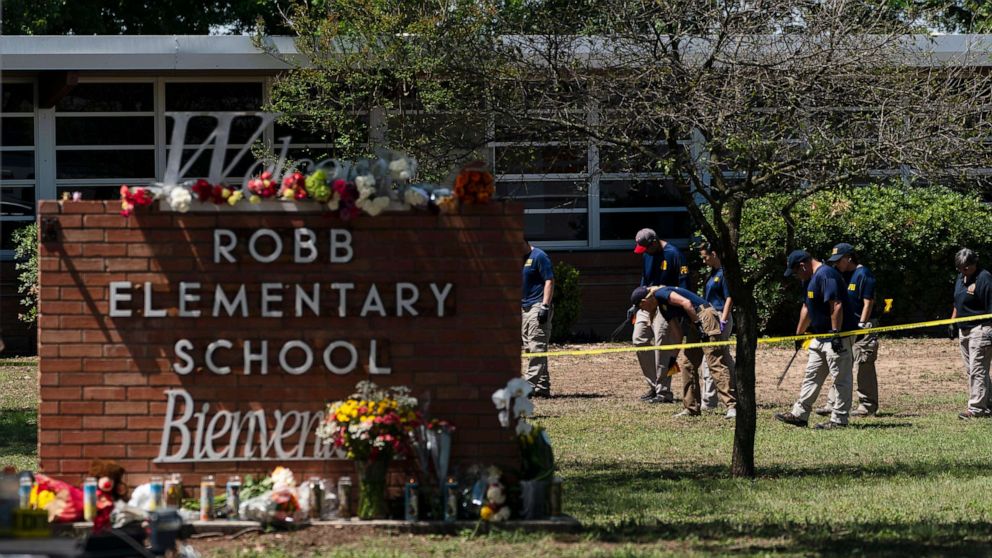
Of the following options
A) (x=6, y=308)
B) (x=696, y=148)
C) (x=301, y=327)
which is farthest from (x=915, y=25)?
(x=6, y=308)

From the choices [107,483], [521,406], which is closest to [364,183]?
[521,406]

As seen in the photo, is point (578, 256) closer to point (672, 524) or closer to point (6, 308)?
point (6, 308)

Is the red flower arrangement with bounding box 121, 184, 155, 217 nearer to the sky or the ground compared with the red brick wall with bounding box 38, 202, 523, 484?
nearer to the sky

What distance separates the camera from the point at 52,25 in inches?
1152

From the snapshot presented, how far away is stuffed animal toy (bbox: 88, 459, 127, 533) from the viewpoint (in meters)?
7.43

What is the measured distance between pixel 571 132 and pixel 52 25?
2211cm

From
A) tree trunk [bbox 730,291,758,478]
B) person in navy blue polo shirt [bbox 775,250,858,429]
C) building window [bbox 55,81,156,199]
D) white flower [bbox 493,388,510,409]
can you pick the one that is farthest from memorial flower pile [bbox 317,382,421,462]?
building window [bbox 55,81,156,199]

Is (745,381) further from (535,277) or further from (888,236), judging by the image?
(888,236)

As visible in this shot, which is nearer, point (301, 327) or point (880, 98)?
point (301, 327)

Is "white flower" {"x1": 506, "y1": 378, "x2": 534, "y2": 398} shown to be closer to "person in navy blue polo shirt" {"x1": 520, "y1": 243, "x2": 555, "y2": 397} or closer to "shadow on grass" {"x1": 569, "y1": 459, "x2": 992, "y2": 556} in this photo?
"shadow on grass" {"x1": 569, "y1": 459, "x2": 992, "y2": 556}

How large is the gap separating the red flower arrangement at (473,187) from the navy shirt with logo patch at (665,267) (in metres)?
7.25

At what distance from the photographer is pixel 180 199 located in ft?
24.9

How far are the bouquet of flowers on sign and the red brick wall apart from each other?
17 cm

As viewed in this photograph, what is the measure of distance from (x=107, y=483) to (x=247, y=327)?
115 centimetres
